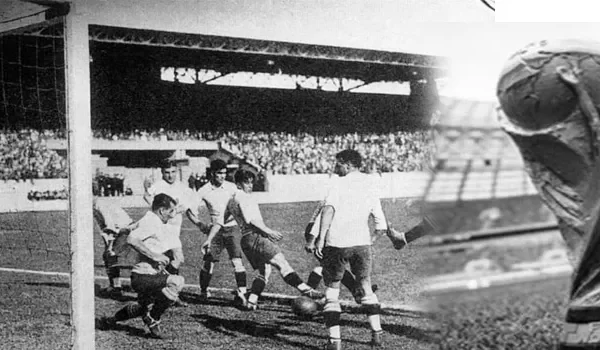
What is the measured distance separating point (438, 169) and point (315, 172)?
0.59 metres

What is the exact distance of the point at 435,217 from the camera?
3715 mm

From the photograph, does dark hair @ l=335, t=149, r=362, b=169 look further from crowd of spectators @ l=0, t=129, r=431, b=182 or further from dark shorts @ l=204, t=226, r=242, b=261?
dark shorts @ l=204, t=226, r=242, b=261

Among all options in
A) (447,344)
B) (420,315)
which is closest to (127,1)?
(420,315)

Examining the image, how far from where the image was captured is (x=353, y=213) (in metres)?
3.51

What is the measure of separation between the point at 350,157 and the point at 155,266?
3.19ft

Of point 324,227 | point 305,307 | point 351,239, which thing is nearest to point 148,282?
point 305,307

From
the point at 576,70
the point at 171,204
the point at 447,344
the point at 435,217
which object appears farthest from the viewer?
Answer: the point at 447,344

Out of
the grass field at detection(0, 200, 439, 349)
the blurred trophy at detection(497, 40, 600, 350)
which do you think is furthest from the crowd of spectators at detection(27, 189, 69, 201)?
the blurred trophy at detection(497, 40, 600, 350)

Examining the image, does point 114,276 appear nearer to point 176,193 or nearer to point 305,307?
point 176,193

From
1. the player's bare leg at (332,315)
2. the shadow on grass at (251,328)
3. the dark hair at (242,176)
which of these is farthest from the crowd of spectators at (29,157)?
the player's bare leg at (332,315)

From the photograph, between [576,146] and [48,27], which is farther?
[48,27]

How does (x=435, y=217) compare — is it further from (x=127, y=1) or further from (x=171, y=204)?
(x=127, y=1)

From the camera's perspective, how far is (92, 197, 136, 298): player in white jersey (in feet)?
11.4

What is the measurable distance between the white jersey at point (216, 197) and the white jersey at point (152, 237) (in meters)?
0.18
